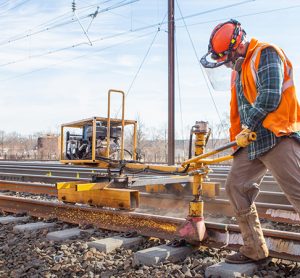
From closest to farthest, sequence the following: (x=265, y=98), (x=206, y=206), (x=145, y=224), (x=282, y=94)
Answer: (x=265, y=98) < (x=282, y=94) < (x=145, y=224) < (x=206, y=206)

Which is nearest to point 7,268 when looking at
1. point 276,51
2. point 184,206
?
point 276,51

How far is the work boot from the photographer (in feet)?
11.8

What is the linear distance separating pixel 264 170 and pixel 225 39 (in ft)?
4.02

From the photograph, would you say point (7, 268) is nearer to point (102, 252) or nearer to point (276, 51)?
point (102, 252)

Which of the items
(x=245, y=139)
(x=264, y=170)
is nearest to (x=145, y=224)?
(x=264, y=170)

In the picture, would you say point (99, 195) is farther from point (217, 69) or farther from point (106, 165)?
point (217, 69)

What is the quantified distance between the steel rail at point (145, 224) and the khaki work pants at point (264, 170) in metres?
0.56

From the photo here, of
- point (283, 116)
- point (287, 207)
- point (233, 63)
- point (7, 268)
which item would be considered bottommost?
point (7, 268)

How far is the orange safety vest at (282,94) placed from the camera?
3.18 m

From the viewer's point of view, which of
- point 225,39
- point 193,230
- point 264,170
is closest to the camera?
point 225,39

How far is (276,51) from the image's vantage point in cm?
322

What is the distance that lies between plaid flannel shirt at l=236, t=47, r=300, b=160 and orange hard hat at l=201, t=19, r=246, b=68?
0.31 meters

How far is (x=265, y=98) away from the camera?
10.3ft

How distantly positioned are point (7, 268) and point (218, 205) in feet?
11.6
